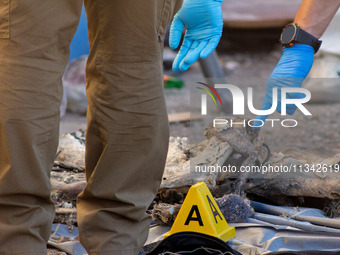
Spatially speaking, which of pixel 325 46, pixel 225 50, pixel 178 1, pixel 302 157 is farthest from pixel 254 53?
pixel 178 1

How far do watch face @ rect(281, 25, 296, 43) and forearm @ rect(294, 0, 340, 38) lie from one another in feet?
0.14

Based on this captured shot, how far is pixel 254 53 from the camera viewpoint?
25.4 ft

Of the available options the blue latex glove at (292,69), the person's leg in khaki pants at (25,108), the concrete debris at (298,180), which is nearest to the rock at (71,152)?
the concrete debris at (298,180)

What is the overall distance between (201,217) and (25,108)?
2.47 ft

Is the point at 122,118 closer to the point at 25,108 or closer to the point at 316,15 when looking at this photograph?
the point at 25,108

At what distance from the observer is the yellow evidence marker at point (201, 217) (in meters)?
1.69

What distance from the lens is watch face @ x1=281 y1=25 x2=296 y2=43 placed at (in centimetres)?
204

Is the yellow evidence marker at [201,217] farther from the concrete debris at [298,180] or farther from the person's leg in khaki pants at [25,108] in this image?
the person's leg in khaki pants at [25,108]

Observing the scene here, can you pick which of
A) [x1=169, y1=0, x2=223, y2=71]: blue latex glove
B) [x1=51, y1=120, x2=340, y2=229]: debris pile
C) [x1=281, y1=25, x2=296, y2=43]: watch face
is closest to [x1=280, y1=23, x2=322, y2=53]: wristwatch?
[x1=281, y1=25, x2=296, y2=43]: watch face

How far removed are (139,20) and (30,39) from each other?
0.96ft

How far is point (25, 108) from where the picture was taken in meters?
1.23

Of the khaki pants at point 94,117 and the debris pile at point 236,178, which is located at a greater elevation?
the khaki pants at point 94,117

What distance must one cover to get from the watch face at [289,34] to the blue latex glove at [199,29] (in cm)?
29

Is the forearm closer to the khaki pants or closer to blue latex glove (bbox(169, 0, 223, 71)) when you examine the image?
blue latex glove (bbox(169, 0, 223, 71))
